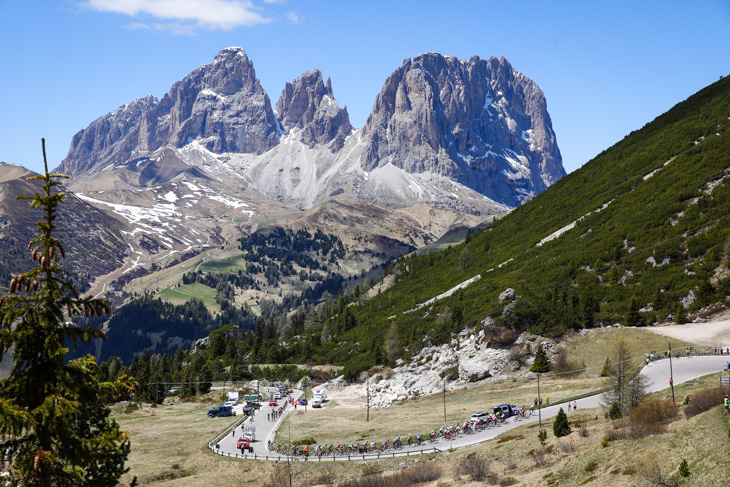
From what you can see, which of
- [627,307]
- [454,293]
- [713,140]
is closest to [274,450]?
[627,307]

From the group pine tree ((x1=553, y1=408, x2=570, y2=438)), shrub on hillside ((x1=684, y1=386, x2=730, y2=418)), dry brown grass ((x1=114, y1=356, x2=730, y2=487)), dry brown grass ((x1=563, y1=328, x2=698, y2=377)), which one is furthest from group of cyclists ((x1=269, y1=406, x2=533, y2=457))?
dry brown grass ((x1=563, y1=328, x2=698, y2=377))

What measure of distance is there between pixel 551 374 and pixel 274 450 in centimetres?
4124

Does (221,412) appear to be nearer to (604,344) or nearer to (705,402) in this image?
(604,344)

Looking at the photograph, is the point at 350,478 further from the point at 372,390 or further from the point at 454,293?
the point at 454,293

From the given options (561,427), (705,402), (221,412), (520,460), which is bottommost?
(221,412)

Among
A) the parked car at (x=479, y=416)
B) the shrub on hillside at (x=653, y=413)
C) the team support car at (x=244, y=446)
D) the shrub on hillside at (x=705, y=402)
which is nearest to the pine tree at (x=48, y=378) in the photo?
the shrub on hillside at (x=653, y=413)

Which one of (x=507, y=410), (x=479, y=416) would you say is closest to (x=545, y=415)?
(x=507, y=410)

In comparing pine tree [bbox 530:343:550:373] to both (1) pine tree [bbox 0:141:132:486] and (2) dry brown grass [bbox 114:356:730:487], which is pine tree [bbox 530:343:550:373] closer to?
(2) dry brown grass [bbox 114:356:730:487]

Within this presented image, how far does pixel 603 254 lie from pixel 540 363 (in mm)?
31701

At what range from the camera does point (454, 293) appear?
416 feet

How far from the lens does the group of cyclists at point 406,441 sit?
58.0m

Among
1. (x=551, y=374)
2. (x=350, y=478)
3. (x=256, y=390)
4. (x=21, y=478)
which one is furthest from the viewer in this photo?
(x=256, y=390)

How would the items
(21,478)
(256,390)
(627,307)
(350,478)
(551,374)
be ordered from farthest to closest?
(256,390) < (627,307) < (551,374) < (350,478) < (21,478)

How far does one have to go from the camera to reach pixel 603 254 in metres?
106
